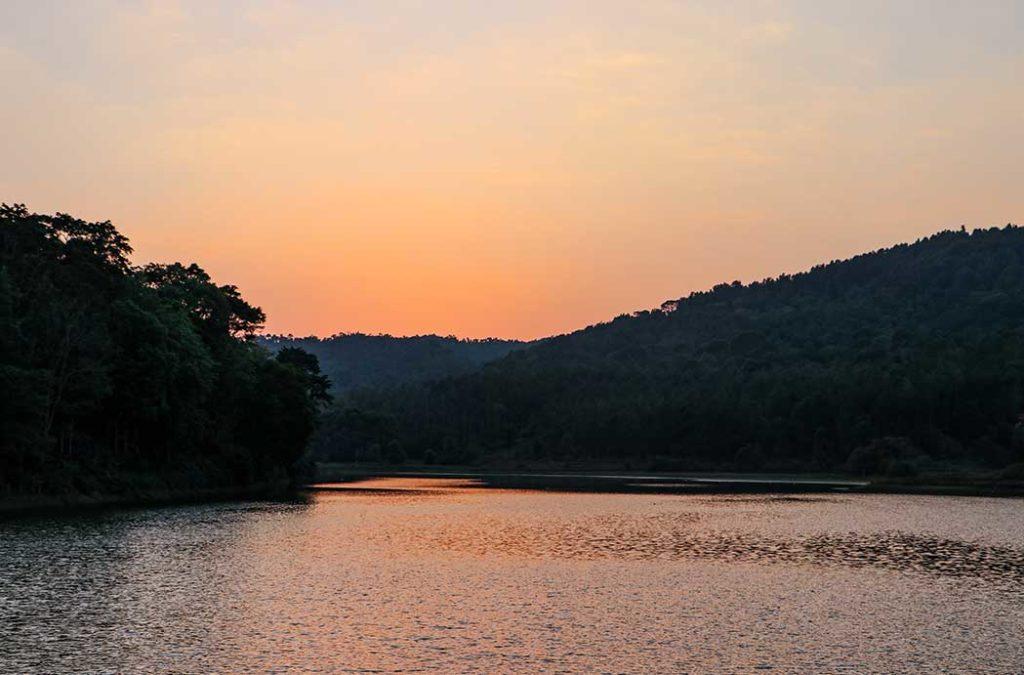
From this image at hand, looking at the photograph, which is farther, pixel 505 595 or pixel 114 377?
pixel 114 377

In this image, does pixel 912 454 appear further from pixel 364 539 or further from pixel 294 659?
pixel 294 659

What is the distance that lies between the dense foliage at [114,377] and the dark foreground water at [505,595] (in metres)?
12.7

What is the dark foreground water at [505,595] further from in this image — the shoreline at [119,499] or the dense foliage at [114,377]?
the dense foliage at [114,377]

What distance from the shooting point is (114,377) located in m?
99.4

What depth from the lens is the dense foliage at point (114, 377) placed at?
85.1 metres

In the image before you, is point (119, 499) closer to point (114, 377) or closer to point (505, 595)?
point (114, 377)

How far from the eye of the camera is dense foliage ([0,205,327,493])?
279 ft

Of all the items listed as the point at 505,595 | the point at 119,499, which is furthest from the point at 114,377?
the point at 505,595

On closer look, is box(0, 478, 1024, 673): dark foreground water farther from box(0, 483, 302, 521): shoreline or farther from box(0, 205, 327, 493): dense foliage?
box(0, 205, 327, 493): dense foliage

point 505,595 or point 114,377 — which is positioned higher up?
point 114,377

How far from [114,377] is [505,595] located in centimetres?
6767

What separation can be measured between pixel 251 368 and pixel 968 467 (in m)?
118

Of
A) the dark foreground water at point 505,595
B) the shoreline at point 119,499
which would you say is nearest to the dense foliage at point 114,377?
the shoreline at point 119,499

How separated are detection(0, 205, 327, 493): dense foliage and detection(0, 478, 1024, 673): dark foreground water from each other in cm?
1269
